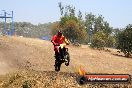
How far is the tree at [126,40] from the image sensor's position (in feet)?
148

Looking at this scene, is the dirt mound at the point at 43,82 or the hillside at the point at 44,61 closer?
the dirt mound at the point at 43,82

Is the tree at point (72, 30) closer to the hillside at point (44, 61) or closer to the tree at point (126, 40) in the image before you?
the tree at point (126, 40)

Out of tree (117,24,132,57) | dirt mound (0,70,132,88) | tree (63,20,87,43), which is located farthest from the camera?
tree (63,20,87,43)

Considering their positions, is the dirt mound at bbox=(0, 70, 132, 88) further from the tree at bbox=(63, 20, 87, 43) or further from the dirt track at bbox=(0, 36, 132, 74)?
the tree at bbox=(63, 20, 87, 43)

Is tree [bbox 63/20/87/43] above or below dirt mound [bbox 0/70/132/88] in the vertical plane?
above

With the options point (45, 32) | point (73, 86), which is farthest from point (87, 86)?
point (45, 32)

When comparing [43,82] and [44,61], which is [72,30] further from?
[43,82]

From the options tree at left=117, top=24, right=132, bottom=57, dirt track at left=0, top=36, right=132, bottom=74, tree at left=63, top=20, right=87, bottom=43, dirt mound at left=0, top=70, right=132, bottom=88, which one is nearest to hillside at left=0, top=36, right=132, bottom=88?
dirt track at left=0, top=36, right=132, bottom=74

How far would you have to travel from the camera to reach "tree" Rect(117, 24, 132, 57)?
45169 millimetres

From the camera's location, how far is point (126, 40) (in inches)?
1791

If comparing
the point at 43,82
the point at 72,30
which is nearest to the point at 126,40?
the point at 72,30

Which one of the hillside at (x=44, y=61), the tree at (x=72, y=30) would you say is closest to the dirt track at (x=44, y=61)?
the hillside at (x=44, y=61)

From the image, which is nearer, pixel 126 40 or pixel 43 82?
Answer: pixel 43 82

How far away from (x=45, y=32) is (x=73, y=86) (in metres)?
176
